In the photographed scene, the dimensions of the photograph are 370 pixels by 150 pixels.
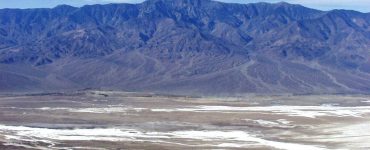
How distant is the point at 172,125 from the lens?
108 metres

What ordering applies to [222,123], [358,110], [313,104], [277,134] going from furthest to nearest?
1. [313,104]
2. [358,110]
3. [222,123]
4. [277,134]

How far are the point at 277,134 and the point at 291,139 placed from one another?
6.26 meters

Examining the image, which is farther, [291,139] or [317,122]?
[317,122]

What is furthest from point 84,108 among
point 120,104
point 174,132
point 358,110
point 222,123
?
point 358,110

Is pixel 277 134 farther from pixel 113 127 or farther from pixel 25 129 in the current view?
pixel 25 129

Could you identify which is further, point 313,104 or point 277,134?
point 313,104

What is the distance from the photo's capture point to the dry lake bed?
275 feet

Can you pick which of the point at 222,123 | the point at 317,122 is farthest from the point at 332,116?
the point at 222,123

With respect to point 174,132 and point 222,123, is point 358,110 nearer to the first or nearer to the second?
point 222,123

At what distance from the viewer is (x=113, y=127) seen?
4060 inches

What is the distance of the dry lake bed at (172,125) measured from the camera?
83.9m

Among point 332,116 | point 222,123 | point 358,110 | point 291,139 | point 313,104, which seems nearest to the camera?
point 291,139

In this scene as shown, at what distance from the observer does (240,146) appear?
8306cm

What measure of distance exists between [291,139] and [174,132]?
15274 mm
